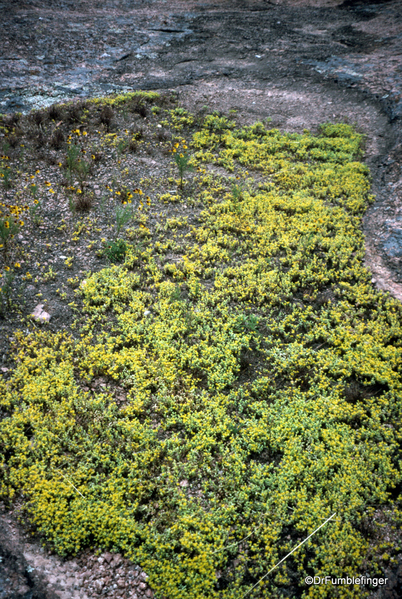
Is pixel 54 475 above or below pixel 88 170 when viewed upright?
below

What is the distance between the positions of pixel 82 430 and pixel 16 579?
1.20m

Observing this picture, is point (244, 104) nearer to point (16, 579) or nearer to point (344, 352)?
point (344, 352)

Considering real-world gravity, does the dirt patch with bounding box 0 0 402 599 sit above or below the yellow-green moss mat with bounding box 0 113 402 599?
above

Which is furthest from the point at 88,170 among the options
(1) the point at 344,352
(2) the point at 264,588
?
(2) the point at 264,588

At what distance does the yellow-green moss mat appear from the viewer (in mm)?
3117

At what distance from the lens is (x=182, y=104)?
30.5 ft

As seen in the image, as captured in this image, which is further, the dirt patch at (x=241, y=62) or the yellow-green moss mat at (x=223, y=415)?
the dirt patch at (x=241, y=62)

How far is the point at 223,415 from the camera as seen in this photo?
3920 mm

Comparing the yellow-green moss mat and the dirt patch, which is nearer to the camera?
the yellow-green moss mat

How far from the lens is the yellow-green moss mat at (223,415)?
10.2 feet

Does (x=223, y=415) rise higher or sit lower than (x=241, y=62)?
lower

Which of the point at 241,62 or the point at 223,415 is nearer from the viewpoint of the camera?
the point at 223,415

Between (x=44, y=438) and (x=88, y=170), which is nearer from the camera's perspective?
(x=44, y=438)

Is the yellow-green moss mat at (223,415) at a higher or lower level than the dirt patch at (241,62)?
lower
